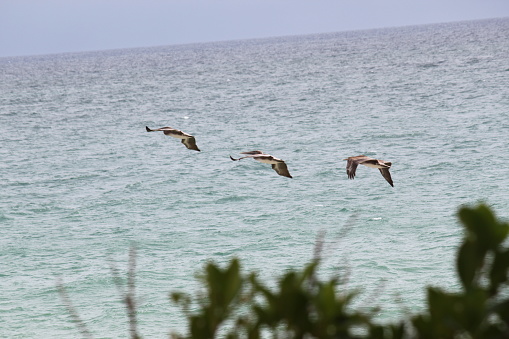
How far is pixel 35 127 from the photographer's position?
60.0 m

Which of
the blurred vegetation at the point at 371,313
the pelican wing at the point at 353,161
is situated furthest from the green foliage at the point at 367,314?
the pelican wing at the point at 353,161

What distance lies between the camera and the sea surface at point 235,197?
18844 millimetres

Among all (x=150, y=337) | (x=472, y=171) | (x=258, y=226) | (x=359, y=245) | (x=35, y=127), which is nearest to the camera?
(x=150, y=337)

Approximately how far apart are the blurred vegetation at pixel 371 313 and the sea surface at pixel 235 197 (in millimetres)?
78

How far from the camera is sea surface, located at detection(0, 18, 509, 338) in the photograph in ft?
61.8

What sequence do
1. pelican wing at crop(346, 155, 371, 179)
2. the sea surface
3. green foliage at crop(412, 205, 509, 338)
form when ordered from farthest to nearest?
1. the sea surface
2. pelican wing at crop(346, 155, 371, 179)
3. green foliage at crop(412, 205, 509, 338)

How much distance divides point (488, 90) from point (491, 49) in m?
63.7

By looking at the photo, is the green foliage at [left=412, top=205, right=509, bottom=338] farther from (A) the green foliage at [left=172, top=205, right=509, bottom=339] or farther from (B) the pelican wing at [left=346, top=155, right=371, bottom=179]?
(B) the pelican wing at [left=346, top=155, right=371, bottom=179]

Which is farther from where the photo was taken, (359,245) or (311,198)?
(311,198)

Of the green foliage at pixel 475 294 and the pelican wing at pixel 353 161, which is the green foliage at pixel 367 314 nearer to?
the green foliage at pixel 475 294

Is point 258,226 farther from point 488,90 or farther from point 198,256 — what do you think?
point 488,90

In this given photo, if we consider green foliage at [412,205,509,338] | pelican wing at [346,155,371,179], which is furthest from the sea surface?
pelican wing at [346,155,371,179]

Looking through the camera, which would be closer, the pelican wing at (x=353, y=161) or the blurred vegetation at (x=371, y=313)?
the blurred vegetation at (x=371, y=313)

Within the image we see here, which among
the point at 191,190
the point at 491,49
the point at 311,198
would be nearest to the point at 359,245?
the point at 311,198
